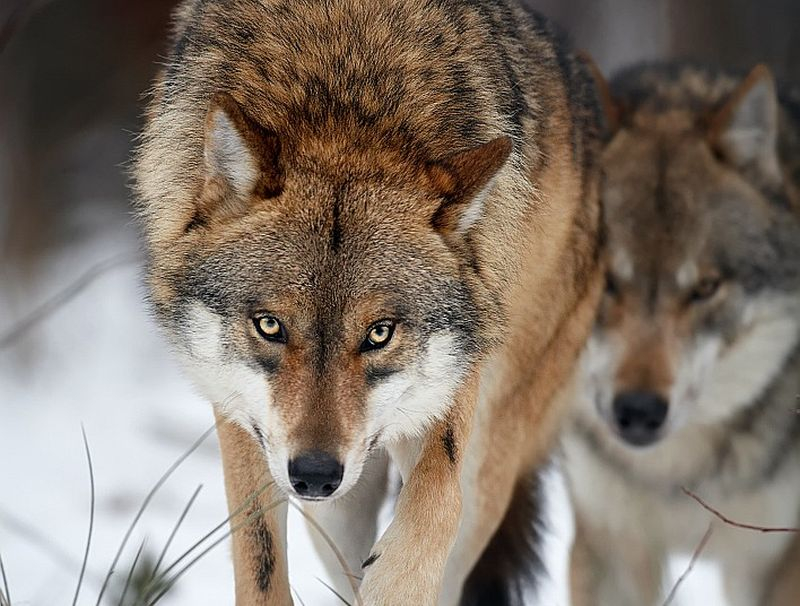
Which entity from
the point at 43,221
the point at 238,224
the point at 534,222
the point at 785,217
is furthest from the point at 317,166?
the point at 43,221

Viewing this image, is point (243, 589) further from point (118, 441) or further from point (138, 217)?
point (118, 441)

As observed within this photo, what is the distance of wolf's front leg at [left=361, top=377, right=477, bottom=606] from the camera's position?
10.8 feet

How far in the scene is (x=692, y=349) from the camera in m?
4.80

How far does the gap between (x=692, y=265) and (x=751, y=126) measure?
2.07 ft

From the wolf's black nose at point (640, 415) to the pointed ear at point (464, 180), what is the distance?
68.0 inches

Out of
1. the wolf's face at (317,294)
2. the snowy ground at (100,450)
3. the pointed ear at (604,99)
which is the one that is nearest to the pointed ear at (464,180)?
the wolf's face at (317,294)

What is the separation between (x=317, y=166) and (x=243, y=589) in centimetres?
126

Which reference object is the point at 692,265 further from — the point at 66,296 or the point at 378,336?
the point at 66,296

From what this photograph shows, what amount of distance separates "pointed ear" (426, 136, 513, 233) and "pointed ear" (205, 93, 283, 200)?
423 mm

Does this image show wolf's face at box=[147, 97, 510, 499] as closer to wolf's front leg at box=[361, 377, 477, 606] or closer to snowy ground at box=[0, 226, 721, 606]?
wolf's front leg at box=[361, 377, 477, 606]

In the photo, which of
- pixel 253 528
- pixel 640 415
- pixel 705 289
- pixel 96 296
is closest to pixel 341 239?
pixel 253 528

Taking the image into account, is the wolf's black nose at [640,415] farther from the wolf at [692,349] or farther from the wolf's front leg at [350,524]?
the wolf's front leg at [350,524]

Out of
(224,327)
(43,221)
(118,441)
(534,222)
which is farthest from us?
(43,221)

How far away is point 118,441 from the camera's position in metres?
6.09
